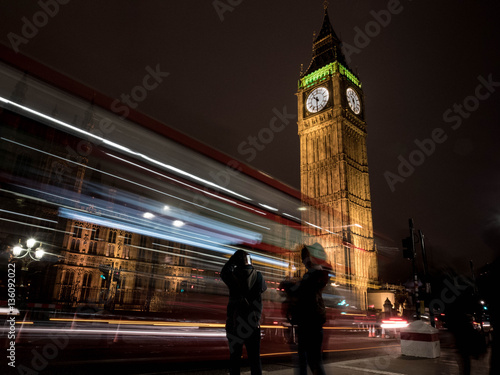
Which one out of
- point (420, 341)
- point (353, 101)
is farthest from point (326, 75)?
point (420, 341)

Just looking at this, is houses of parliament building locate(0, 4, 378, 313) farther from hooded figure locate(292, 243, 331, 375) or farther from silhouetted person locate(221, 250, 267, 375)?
hooded figure locate(292, 243, 331, 375)

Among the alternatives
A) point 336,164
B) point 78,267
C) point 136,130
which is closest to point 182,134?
point 136,130

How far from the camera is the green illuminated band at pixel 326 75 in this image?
4806 cm

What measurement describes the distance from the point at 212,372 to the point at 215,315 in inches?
95.1

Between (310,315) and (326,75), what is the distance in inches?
1939

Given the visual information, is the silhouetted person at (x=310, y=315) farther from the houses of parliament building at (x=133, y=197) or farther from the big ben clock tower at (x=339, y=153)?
the big ben clock tower at (x=339, y=153)

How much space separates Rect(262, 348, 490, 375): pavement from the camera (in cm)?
510

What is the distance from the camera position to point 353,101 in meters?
48.4

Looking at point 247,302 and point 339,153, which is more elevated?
point 339,153

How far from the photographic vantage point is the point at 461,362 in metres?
4.18

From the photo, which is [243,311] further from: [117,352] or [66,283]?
[66,283]

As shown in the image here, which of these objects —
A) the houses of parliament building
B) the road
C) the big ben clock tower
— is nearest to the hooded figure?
the road

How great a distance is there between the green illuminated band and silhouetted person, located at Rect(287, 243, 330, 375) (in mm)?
48406

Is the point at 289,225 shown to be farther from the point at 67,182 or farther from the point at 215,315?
the point at 67,182
